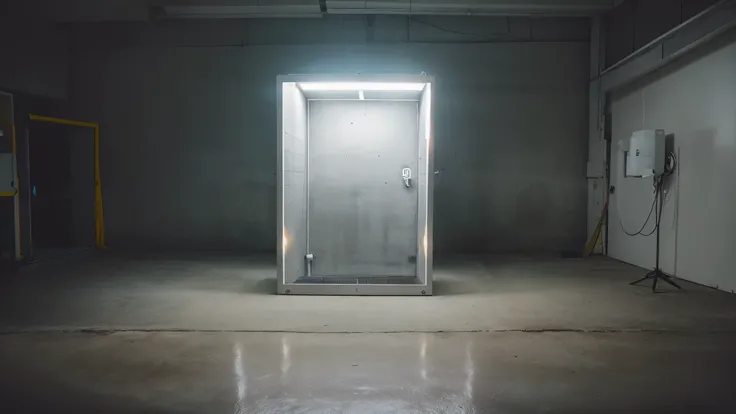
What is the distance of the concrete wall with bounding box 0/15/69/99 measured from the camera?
812 centimetres

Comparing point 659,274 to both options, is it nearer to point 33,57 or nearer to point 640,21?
point 640,21

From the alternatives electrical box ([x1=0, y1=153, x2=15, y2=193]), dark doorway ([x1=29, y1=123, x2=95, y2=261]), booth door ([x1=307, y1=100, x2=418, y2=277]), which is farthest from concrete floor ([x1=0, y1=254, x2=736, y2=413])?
dark doorway ([x1=29, y1=123, x2=95, y2=261])

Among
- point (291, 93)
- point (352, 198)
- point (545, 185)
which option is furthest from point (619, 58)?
point (291, 93)

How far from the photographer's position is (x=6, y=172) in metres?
7.57

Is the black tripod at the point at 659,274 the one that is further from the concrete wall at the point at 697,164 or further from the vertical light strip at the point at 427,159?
the vertical light strip at the point at 427,159

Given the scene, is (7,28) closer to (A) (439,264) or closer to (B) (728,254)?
(A) (439,264)

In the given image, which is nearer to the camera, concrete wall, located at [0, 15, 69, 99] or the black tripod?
the black tripod

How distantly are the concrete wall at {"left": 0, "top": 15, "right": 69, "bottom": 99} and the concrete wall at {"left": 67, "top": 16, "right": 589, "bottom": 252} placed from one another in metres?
0.34

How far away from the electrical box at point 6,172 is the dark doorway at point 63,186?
2.24m

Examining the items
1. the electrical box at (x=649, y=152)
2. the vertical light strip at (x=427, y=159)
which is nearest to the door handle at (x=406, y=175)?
the vertical light strip at (x=427, y=159)

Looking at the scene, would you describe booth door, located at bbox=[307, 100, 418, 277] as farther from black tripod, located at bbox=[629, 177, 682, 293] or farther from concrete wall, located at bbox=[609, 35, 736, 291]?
concrete wall, located at bbox=[609, 35, 736, 291]

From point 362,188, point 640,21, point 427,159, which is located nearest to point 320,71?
point 362,188

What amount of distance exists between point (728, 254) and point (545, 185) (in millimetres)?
3828

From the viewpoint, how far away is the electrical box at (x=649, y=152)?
658 centimetres
